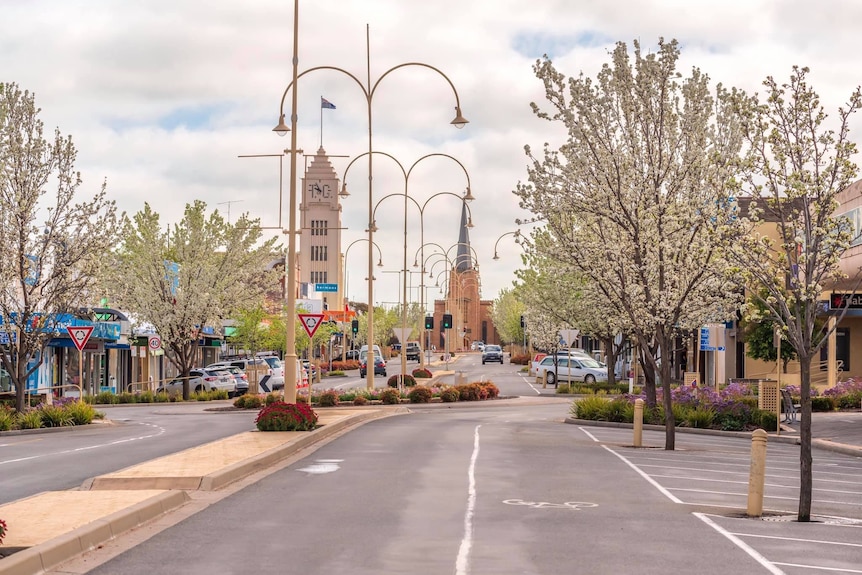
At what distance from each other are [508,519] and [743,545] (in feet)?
9.17

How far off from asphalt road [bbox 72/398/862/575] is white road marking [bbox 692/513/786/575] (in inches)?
1.1

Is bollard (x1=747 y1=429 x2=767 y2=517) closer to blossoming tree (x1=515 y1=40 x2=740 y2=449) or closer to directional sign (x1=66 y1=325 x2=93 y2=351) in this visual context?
blossoming tree (x1=515 y1=40 x2=740 y2=449)

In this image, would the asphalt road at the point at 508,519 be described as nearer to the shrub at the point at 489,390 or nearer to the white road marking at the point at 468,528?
the white road marking at the point at 468,528

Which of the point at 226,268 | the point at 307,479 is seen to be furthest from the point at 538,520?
the point at 226,268

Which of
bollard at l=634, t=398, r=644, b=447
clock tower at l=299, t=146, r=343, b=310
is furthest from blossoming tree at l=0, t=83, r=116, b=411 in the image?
clock tower at l=299, t=146, r=343, b=310

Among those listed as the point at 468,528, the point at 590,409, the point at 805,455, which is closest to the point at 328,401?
the point at 590,409

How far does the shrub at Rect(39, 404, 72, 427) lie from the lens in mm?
33781

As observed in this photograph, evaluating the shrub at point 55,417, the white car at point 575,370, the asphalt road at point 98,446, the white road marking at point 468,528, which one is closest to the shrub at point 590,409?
the asphalt road at point 98,446

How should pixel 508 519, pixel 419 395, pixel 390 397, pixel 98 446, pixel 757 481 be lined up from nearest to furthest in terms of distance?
pixel 508 519, pixel 757 481, pixel 98 446, pixel 390 397, pixel 419 395

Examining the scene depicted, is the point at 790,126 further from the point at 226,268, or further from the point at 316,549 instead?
the point at 226,268

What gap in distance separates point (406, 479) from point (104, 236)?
2136 cm

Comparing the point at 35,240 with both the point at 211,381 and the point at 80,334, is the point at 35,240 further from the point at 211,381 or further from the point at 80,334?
the point at 211,381

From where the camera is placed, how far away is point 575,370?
6481cm

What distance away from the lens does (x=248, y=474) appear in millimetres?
18188
